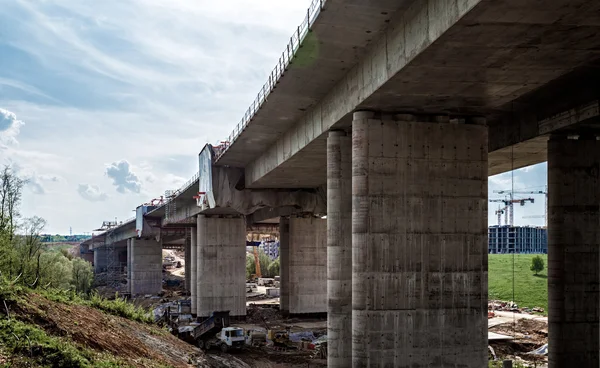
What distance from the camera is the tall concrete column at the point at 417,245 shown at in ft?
74.8

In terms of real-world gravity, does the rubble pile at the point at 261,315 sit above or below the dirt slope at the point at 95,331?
below

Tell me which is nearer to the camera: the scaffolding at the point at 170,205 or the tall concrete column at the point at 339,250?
the tall concrete column at the point at 339,250

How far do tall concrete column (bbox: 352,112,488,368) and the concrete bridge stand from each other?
4cm

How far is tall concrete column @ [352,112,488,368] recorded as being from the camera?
22.8 meters

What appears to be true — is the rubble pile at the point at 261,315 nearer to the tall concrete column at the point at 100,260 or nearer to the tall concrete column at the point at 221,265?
the tall concrete column at the point at 221,265

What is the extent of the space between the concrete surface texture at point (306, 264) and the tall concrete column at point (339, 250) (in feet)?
117

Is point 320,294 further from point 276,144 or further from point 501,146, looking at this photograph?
point 501,146

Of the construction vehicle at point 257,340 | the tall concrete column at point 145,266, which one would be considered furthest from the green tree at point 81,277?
the construction vehicle at point 257,340

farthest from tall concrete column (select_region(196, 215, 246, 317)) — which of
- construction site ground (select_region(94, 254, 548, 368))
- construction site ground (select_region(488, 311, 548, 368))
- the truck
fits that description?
construction site ground (select_region(488, 311, 548, 368))

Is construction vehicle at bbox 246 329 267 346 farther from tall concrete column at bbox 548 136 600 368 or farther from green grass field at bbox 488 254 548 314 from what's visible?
green grass field at bbox 488 254 548 314

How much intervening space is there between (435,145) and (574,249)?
8967mm

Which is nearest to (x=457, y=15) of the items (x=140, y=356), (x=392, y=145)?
(x=392, y=145)

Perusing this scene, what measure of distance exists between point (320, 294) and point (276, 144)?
30.6m

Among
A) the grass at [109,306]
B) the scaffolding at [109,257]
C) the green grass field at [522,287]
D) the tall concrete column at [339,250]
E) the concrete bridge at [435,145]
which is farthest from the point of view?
the scaffolding at [109,257]
